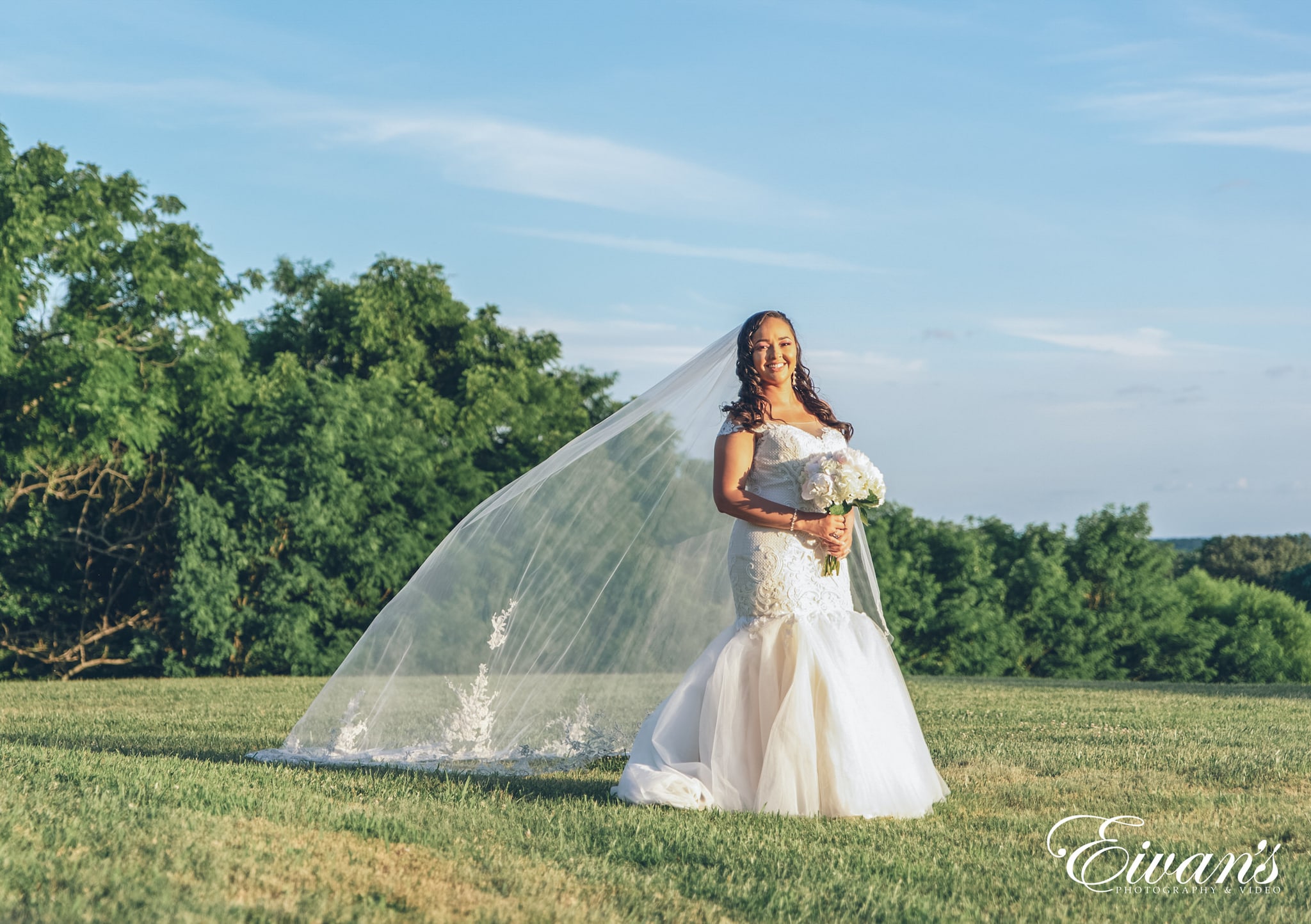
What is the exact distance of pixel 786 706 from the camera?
6.88 metres

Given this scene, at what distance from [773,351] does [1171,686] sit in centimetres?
1630

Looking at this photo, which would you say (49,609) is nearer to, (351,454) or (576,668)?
(351,454)

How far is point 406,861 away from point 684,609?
393 centimetres

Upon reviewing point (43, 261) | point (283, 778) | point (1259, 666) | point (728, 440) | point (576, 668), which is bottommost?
point (1259, 666)

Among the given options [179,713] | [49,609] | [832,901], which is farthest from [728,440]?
[49,609]

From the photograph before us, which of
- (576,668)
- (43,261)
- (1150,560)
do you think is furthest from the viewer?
(1150,560)

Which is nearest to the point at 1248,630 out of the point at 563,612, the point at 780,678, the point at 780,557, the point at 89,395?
the point at 89,395

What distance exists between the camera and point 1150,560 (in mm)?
40656

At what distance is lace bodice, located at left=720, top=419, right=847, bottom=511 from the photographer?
738 cm

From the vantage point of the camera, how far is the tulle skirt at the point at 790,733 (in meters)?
6.81

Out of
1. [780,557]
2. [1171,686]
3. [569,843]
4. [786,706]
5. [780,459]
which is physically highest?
[780,459]

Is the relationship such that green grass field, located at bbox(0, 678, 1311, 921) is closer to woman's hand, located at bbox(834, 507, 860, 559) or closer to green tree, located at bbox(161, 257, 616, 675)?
woman's hand, located at bbox(834, 507, 860, 559)

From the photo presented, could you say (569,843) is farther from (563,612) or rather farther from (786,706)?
(563,612)

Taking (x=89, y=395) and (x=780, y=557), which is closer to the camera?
(x=780, y=557)
